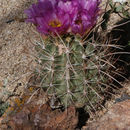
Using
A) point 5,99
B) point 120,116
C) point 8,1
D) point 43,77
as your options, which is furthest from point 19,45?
point 120,116

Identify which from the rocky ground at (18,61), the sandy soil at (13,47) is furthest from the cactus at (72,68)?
the sandy soil at (13,47)

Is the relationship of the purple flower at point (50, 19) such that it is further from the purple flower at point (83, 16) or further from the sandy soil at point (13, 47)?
the sandy soil at point (13, 47)

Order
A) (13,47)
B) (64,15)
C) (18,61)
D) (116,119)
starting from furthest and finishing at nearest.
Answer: (13,47) → (18,61) → (116,119) → (64,15)

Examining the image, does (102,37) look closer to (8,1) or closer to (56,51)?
(56,51)

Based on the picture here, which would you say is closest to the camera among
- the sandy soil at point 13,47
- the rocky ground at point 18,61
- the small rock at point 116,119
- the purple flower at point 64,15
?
the purple flower at point 64,15

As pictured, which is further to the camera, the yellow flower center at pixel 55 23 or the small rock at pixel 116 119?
the small rock at pixel 116 119

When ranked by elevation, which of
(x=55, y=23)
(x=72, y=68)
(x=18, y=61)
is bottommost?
(x=18, y=61)

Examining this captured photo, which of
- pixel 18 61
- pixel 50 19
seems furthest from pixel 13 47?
pixel 50 19

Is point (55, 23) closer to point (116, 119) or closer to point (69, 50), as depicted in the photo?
point (69, 50)
